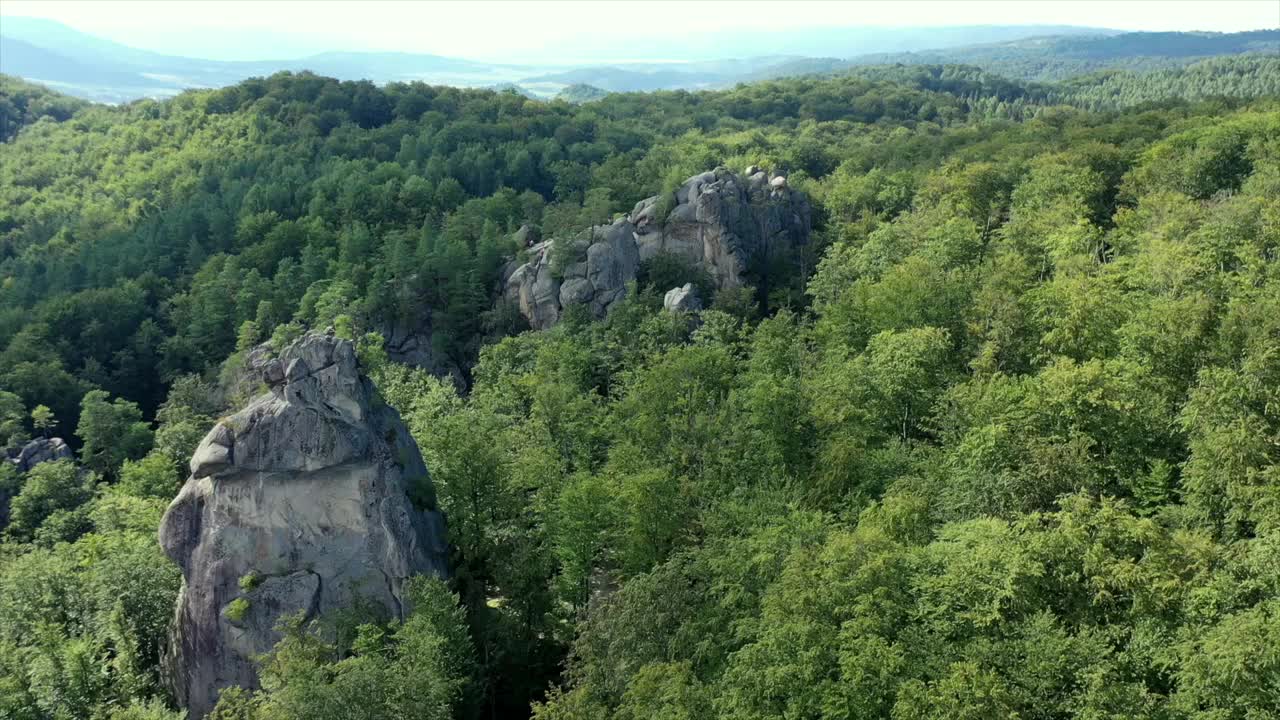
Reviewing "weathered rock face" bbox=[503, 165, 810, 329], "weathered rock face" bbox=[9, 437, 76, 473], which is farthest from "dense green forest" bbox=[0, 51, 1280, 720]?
"weathered rock face" bbox=[503, 165, 810, 329]

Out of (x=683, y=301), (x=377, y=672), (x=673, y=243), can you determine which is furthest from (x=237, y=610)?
(x=673, y=243)

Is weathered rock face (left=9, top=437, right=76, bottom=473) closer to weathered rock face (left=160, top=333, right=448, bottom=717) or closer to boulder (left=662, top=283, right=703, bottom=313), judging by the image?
weathered rock face (left=160, top=333, right=448, bottom=717)

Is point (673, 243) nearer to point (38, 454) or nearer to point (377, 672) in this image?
point (38, 454)

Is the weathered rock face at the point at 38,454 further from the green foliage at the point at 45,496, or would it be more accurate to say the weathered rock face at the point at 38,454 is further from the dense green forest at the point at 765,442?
the green foliage at the point at 45,496

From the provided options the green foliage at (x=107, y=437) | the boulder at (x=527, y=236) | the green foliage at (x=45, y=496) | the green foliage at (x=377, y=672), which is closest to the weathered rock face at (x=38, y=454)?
the green foliage at (x=107, y=437)

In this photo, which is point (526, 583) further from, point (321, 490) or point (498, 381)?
point (498, 381)
